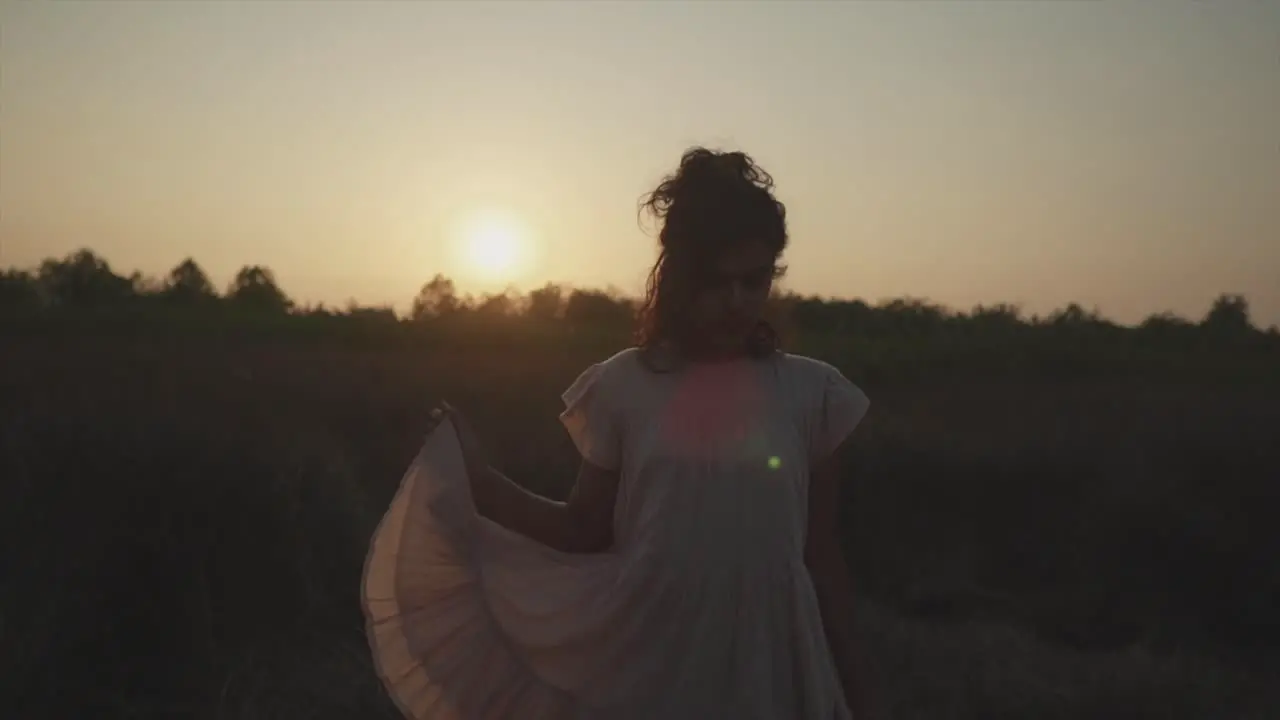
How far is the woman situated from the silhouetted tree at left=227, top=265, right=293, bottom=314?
39.2 meters

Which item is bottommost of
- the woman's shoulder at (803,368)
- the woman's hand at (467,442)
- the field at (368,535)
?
the field at (368,535)

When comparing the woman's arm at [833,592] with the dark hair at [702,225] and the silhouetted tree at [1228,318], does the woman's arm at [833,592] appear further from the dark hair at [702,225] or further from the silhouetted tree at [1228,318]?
the silhouetted tree at [1228,318]

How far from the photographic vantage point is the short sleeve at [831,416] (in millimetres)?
1980

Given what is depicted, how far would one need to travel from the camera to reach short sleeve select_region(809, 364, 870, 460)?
1.98m

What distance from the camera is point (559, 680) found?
1.97 metres

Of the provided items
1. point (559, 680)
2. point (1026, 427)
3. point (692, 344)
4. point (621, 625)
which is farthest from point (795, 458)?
point (1026, 427)

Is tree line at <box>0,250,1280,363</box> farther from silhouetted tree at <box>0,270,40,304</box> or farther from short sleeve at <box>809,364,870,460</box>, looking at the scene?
short sleeve at <box>809,364,870,460</box>

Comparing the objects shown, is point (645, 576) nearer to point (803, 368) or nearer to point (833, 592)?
point (833, 592)

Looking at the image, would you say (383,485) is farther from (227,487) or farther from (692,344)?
(692,344)

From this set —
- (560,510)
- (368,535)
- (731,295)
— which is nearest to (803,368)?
(731,295)

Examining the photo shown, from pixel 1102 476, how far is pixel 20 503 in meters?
9.78

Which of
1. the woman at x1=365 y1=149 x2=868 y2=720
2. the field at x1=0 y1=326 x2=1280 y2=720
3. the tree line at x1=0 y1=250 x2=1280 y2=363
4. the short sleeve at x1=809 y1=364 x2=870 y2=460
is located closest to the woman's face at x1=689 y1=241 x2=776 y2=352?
the woman at x1=365 y1=149 x2=868 y2=720

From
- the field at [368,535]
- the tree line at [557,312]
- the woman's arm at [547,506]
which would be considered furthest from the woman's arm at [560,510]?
the tree line at [557,312]

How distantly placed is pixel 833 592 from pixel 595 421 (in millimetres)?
519
